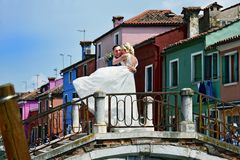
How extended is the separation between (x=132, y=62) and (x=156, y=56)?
18.2 metres

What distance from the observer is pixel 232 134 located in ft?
42.2

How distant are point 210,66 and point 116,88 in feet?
43.4

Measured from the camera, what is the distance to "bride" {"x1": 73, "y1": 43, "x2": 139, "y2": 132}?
12.2 metres

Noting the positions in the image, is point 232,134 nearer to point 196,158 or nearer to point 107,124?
point 196,158

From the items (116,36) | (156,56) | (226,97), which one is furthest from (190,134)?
(116,36)

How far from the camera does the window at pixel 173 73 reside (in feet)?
93.5

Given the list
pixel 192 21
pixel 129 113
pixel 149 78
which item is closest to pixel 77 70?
pixel 149 78

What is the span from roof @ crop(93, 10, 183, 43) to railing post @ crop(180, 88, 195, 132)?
80.3 feet

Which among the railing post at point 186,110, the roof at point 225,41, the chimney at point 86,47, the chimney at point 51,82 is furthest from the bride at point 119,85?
the chimney at point 51,82

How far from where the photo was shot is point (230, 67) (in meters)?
23.6

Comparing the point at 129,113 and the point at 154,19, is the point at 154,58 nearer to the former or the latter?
the point at 154,19

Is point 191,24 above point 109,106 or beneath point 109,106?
above

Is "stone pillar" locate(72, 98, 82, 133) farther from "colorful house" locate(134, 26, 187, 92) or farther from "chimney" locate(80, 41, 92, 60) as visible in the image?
"chimney" locate(80, 41, 92, 60)

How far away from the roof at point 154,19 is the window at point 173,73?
758 cm
